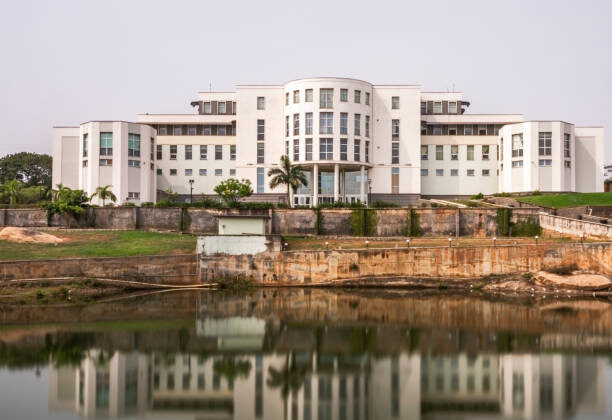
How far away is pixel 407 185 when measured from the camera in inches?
3059

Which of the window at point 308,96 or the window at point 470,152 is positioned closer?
the window at point 308,96

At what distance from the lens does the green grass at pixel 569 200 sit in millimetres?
66188

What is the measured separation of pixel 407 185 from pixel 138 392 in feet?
189

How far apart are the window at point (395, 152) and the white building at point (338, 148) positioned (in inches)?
5.1

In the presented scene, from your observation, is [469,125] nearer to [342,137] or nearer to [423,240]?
[342,137]

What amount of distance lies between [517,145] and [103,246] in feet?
173

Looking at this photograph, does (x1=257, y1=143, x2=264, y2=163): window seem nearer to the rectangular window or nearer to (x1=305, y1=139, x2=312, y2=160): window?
(x1=305, y1=139, x2=312, y2=160): window

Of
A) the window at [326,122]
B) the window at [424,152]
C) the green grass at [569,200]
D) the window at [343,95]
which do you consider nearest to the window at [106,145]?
the window at [326,122]

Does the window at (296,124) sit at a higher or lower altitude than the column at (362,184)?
higher

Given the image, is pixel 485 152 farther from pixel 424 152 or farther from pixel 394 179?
pixel 394 179

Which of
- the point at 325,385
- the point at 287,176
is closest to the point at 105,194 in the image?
the point at 287,176

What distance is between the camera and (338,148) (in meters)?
72.4

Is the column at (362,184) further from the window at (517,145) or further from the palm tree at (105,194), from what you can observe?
the palm tree at (105,194)

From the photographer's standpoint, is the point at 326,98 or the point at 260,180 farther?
the point at 260,180
